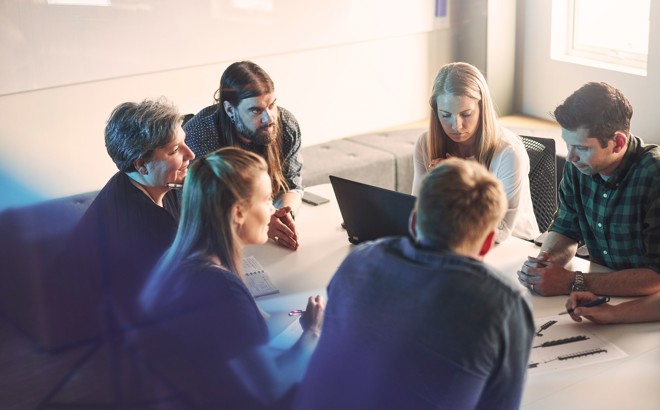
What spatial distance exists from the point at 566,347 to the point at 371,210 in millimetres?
754

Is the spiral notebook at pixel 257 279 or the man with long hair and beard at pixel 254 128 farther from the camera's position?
the man with long hair and beard at pixel 254 128

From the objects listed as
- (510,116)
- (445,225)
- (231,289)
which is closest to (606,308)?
(445,225)

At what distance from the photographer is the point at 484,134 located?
2984mm

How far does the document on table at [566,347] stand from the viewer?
206 cm

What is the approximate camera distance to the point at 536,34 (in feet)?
16.3

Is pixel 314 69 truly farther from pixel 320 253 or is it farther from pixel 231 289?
pixel 231 289

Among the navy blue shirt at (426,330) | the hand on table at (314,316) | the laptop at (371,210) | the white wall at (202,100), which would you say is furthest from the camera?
the white wall at (202,100)

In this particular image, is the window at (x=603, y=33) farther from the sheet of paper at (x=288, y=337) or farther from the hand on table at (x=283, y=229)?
the sheet of paper at (x=288, y=337)

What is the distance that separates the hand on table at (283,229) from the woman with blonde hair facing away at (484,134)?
46 centimetres

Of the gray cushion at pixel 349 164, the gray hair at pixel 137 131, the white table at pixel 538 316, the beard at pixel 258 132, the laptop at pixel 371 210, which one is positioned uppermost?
the gray hair at pixel 137 131

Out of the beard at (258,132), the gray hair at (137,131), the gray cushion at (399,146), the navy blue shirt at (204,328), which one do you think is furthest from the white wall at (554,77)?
the navy blue shirt at (204,328)

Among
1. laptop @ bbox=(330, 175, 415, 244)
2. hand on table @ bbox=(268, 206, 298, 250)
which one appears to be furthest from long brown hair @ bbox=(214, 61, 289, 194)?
laptop @ bbox=(330, 175, 415, 244)

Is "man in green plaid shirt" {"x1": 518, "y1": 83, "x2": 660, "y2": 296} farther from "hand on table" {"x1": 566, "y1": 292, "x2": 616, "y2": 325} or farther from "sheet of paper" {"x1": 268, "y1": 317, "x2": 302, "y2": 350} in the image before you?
"sheet of paper" {"x1": 268, "y1": 317, "x2": 302, "y2": 350}

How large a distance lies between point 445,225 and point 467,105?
145 centimetres
